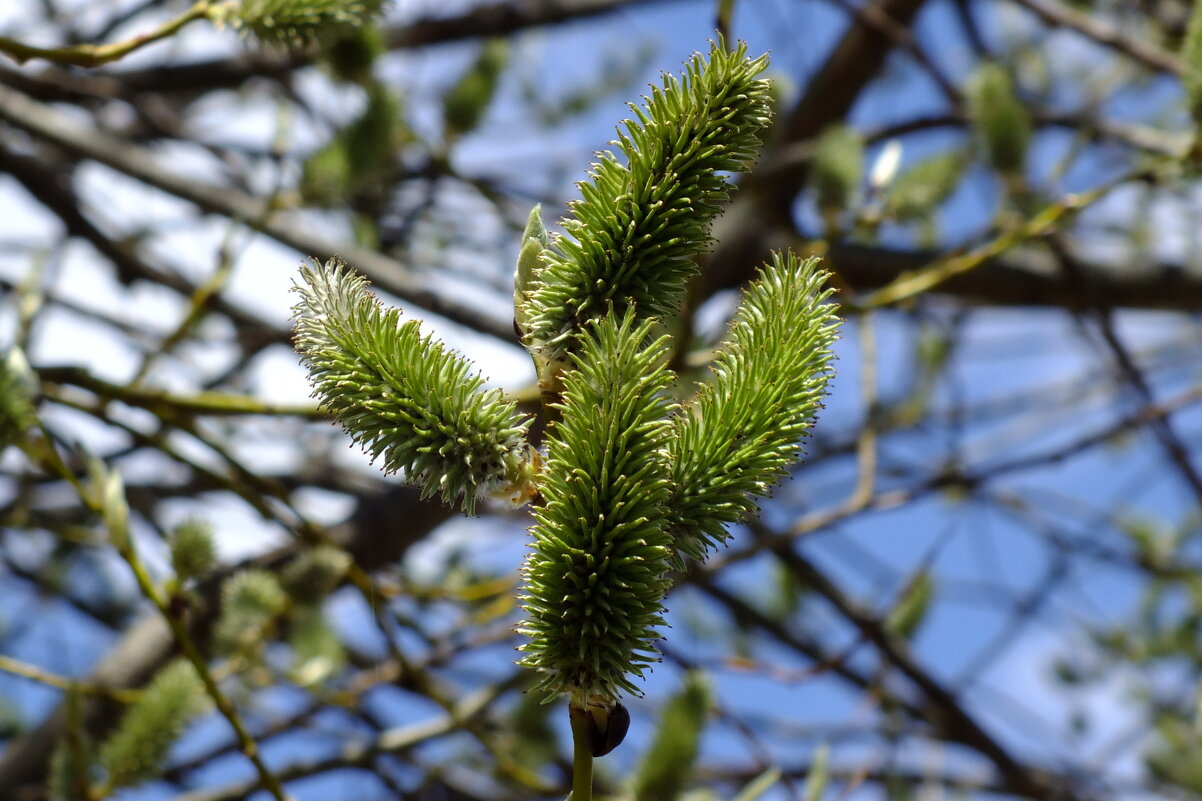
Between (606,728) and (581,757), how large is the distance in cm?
3

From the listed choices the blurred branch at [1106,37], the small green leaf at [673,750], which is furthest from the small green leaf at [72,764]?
the blurred branch at [1106,37]

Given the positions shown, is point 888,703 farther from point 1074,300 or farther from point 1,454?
point 1,454

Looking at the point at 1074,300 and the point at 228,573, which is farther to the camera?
the point at 1074,300

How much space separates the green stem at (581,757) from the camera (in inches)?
28.2

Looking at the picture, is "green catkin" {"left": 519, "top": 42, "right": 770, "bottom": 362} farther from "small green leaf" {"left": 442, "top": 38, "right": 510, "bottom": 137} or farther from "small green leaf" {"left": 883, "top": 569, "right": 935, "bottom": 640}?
"small green leaf" {"left": 883, "top": 569, "right": 935, "bottom": 640}

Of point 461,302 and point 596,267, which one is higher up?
Result: point 461,302

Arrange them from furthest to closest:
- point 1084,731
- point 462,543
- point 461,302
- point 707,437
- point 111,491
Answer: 1. point 1084,731
2. point 462,543
3. point 461,302
4. point 111,491
5. point 707,437

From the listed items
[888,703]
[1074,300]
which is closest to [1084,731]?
[888,703]

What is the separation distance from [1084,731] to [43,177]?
138 inches

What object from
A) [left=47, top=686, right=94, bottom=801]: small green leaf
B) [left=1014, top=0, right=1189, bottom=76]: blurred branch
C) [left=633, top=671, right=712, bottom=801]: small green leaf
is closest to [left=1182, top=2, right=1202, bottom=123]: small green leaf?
[left=1014, top=0, right=1189, bottom=76]: blurred branch

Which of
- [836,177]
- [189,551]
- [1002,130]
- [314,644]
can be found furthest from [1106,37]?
[189,551]

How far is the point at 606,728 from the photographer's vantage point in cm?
74

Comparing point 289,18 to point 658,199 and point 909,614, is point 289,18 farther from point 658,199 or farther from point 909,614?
point 909,614

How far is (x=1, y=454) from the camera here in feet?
4.48
